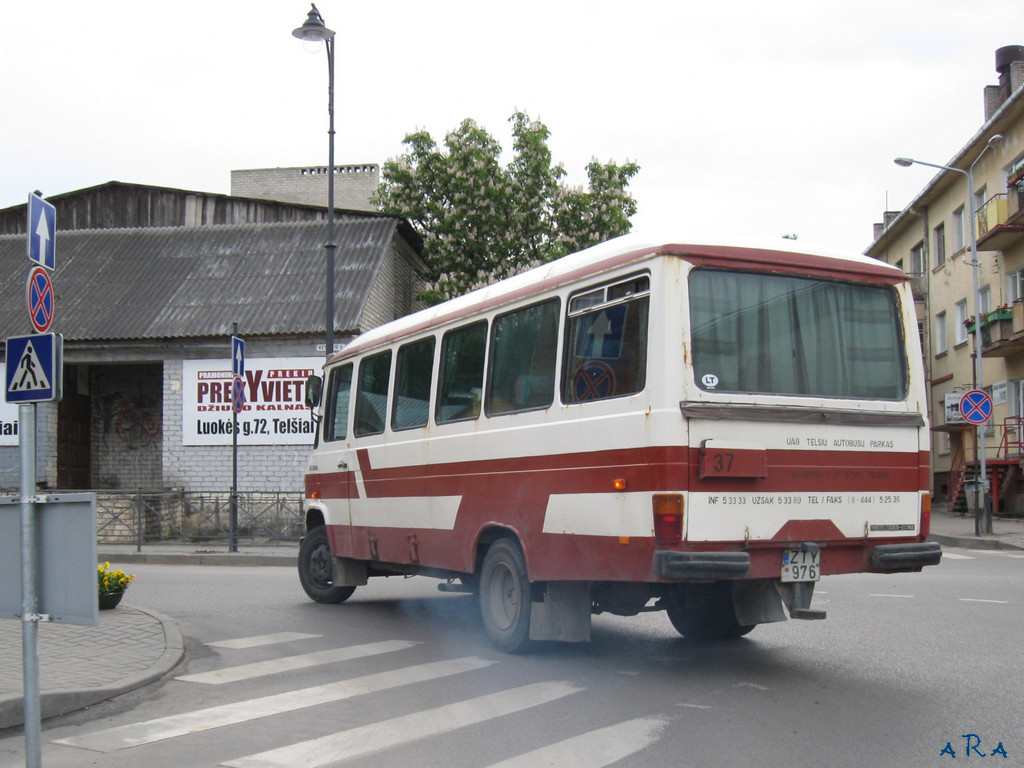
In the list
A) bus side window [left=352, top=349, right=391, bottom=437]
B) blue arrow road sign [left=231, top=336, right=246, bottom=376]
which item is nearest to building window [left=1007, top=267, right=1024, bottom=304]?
blue arrow road sign [left=231, top=336, right=246, bottom=376]

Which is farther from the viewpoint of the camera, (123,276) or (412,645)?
(123,276)

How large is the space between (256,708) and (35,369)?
247cm

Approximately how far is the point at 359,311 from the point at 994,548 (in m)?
13.5

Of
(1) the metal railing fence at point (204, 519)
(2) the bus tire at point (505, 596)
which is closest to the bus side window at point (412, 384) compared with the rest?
(2) the bus tire at point (505, 596)

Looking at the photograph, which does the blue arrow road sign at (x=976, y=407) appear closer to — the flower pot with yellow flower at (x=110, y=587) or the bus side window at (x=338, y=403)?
the bus side window at (x=338, y=403)

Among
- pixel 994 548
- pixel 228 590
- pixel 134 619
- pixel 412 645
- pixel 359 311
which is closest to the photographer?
pixel 412 645

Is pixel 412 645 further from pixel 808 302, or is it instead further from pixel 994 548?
pixel 994 548

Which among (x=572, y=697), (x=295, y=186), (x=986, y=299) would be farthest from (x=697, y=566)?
(x=295, y=186)

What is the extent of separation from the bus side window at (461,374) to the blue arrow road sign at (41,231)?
358 centimetres

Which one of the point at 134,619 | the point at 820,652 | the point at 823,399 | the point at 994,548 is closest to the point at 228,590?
the point at 134,619

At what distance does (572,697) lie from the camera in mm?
6648

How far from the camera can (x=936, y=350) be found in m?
37.3

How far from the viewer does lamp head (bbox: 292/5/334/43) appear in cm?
1755

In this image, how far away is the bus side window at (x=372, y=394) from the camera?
34.3 feet
